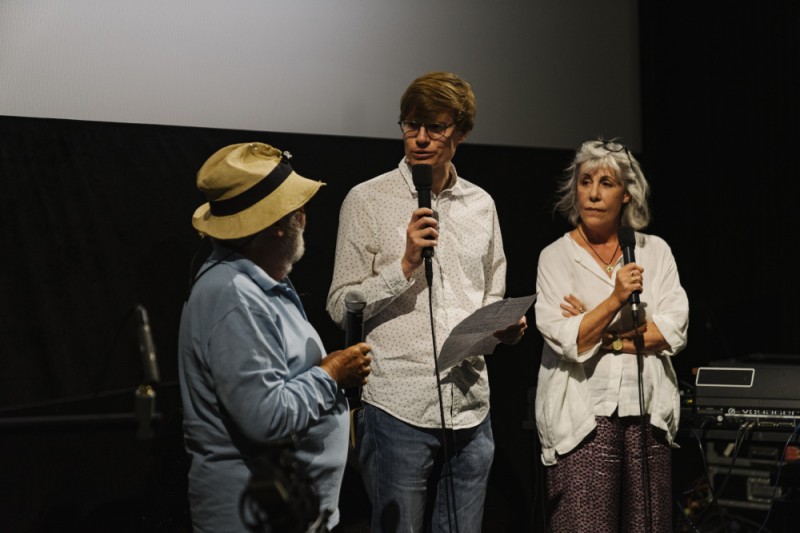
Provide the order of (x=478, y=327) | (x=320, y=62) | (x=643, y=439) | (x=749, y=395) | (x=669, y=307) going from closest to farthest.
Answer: (x=478, y=327) < (x=643, y=439) < (x=669, y=307) < (x=749, y=395) < (x=320, y=62)

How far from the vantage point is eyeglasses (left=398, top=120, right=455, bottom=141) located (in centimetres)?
297

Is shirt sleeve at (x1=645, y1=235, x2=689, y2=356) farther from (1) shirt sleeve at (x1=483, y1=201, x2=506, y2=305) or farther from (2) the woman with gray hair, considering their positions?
(1) shirt sleeve at (x1=483, y1=201, x2=506, y2=305)

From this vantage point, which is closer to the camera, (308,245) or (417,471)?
(417,471)

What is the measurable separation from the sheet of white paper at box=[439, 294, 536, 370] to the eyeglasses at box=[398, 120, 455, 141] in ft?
1.92

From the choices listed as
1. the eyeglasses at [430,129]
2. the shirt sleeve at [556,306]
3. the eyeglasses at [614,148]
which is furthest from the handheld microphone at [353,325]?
the eyeglasses at [614,148]

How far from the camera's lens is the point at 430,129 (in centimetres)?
297

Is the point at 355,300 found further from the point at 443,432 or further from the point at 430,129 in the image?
the point at 430,129

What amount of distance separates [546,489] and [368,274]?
1.17 meters

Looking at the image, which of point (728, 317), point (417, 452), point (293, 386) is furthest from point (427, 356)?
point (728, 317)

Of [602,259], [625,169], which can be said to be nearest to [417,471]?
[602,259]

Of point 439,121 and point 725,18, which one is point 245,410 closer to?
point 439,121

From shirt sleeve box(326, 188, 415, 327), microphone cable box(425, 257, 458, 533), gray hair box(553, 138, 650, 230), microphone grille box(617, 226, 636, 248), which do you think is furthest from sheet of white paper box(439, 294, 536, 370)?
gray hair box(553, 138, 650, 230)

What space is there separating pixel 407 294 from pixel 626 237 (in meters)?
0.80

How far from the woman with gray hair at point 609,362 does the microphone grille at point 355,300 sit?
2.75 ft
